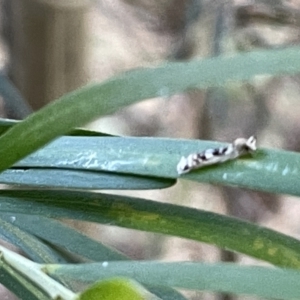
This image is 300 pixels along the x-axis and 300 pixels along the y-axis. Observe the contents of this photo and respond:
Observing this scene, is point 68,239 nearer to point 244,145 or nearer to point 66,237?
point 66,237

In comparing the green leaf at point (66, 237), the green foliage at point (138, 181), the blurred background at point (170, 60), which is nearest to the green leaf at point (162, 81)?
the green foliage at point (138, 181)

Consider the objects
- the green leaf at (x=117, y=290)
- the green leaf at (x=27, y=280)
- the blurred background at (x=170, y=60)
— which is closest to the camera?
the green leaf at (x=117, y=290)

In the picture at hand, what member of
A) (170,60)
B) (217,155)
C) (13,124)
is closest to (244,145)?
(217,155)

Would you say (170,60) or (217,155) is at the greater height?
(170,60)

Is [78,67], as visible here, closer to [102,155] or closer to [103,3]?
[103,3]

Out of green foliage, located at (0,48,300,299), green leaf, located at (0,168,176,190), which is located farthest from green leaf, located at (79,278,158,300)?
green leaf, located at (0,168,176,190)

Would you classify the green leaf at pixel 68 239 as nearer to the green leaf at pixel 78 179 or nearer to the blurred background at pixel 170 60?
the green leaf at pixel 78 179

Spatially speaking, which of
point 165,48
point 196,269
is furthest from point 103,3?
point 196,269
